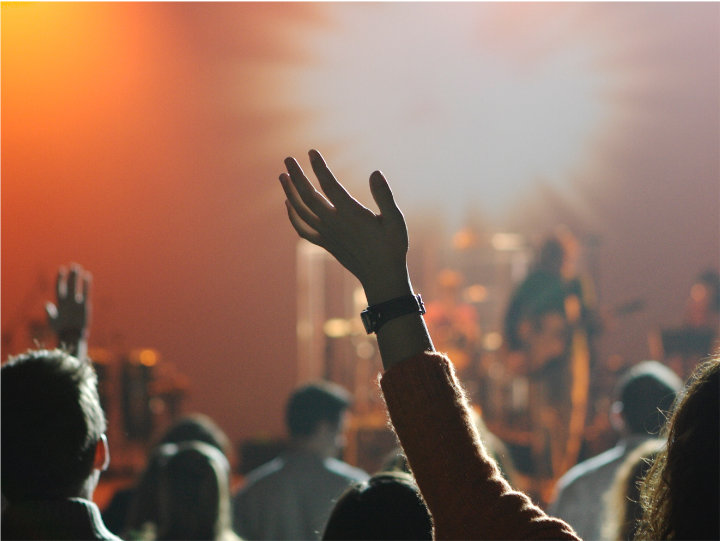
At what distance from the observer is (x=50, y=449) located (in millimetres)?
1333

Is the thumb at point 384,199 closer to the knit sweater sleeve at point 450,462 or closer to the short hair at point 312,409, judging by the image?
the knit sweater sleeve at point 450,462

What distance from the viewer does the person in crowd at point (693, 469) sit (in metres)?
0.86

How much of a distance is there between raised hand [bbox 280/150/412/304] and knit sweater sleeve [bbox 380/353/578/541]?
95 mm

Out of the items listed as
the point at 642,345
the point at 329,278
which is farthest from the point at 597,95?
the point at 329,278

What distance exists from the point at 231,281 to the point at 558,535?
885cm

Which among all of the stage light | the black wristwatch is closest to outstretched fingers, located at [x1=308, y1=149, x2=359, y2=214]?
the black wristwatch

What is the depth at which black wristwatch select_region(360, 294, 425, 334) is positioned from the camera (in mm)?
954

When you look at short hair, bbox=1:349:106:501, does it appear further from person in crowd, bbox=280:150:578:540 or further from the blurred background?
the blurred background

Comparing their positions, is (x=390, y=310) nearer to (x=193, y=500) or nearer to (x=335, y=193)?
(x=335, y=193)

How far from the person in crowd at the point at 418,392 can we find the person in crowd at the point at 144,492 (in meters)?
1.77


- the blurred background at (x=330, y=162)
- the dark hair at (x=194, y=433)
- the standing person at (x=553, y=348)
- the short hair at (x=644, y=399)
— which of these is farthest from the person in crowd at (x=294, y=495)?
the blurred background at (x=330, y=162)

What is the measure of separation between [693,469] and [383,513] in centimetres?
52

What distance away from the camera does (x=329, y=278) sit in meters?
9.81

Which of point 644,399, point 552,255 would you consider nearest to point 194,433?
point 644,399
